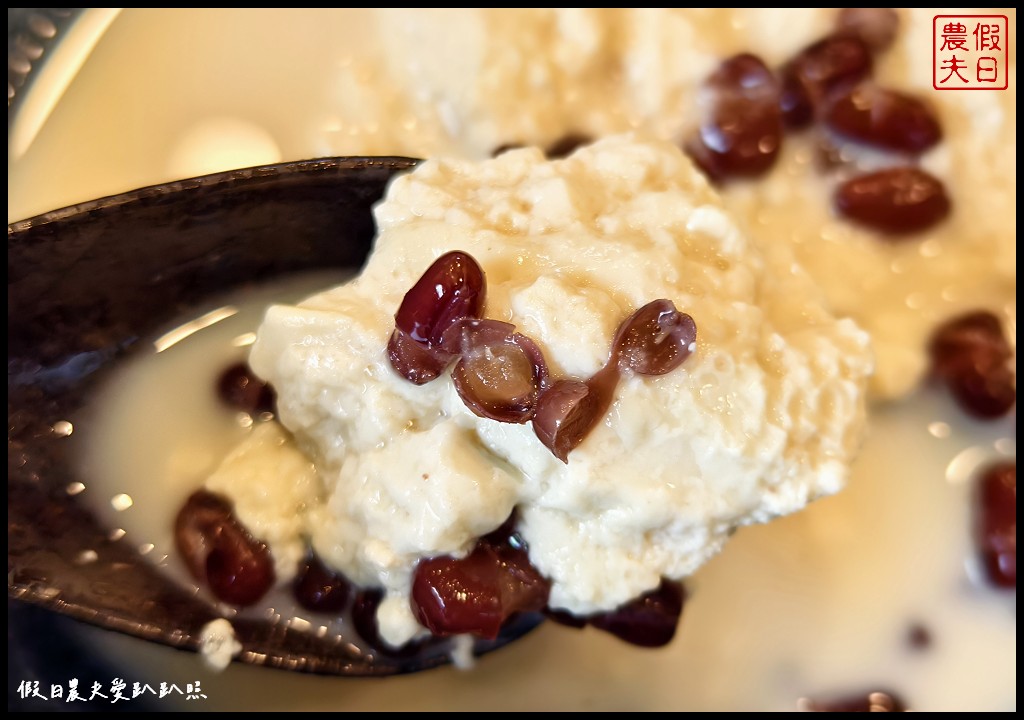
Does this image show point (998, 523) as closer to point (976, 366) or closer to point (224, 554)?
point (976, 366)

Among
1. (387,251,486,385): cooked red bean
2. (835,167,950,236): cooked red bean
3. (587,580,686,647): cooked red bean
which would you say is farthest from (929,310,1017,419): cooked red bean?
(387,251,486,385): cooked red bean

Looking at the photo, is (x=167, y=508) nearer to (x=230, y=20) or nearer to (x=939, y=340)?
(x=230, y=20)

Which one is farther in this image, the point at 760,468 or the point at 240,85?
the point at 240,85

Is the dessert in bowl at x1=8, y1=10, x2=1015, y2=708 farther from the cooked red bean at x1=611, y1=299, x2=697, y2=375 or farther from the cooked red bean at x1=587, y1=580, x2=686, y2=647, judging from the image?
the cooked red bean at x1=611, y1=299, x2=697, y2=375

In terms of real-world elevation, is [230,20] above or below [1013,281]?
above

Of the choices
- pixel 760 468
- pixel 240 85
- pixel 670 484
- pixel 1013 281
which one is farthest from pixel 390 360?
pixel 1013 281

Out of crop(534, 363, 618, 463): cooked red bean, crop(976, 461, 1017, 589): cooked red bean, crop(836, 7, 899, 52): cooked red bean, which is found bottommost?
crop(976, 461, 1017, 589): cooked red bean
